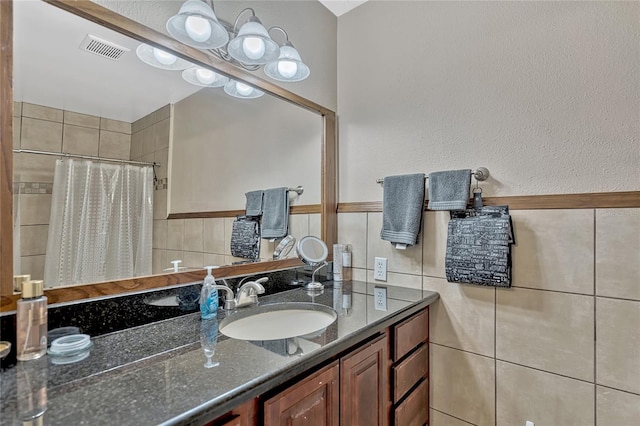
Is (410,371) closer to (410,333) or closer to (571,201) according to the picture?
(410,333)

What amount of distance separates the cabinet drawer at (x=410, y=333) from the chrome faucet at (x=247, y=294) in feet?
1.89

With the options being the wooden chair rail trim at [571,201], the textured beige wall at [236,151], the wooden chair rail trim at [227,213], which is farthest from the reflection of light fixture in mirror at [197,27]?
the wooden chair rail trim at [571,201]

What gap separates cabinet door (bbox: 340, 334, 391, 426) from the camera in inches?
39.6

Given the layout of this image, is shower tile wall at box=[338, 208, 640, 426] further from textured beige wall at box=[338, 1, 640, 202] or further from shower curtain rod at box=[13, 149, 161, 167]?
shower curtain rod at box=[13, 149, 161, 167]

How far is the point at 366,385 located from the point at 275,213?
0.91 metres

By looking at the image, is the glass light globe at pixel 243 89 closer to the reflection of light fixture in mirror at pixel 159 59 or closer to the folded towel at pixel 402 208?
the reflection of light fixture in mirror at pixel 159 59

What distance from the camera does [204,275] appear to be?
4.14 feet

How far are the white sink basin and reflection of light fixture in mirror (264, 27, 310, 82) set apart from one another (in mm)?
1049

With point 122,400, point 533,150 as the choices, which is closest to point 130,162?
point 122,400

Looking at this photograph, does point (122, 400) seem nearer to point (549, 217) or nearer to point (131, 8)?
point (131, 8)

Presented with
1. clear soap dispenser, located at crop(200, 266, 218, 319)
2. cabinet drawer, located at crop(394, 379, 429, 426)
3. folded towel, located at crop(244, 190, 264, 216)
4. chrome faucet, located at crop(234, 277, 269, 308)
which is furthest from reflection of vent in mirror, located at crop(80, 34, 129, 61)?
cabinet drawer, located at crop(394, 379, 429, 426)

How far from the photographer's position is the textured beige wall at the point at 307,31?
1401mm

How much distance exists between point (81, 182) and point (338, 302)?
1028 millimetres

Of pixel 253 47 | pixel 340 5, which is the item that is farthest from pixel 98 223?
pixel 340 5
